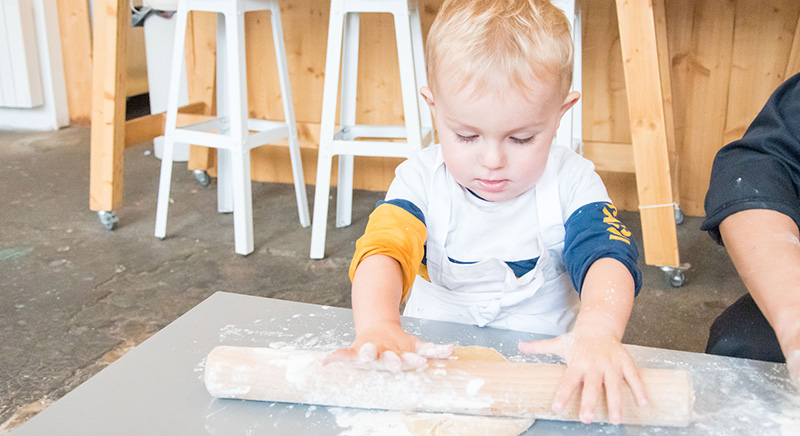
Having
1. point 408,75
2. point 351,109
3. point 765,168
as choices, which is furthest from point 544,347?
point 351,109

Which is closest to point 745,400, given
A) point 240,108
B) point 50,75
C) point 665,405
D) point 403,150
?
point 665,405

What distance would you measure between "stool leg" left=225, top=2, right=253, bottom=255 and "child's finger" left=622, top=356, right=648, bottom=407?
1653 mm

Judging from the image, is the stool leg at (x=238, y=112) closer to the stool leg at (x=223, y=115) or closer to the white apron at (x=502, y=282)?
the stool leg at (x=223, y=115)

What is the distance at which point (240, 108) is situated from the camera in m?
2.03

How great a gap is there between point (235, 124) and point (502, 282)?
132 centimetres

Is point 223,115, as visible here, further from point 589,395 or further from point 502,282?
point 589,395

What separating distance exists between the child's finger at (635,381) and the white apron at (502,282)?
32cm

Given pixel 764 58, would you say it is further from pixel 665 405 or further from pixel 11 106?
pixel 11 106

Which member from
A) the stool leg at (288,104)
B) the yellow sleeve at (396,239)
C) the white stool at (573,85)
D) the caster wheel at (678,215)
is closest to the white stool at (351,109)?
the stool leg at (288,104)

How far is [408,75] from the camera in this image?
1.90 metres

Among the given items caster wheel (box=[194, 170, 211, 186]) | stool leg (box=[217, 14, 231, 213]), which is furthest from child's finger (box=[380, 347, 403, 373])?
caster wheel (box=[194, 170, 211, 186])

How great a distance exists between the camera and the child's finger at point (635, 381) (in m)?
0.56

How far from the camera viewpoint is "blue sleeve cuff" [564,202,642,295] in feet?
2.49

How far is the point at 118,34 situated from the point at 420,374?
1.95 metres
